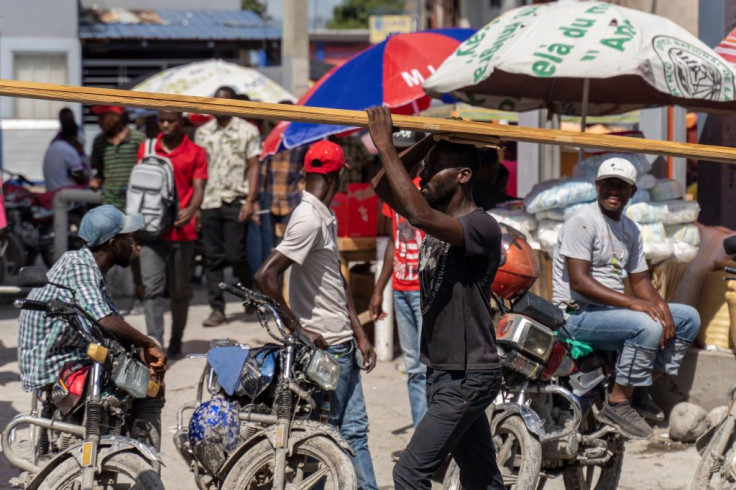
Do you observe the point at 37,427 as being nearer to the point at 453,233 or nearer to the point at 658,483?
the point at 453,233

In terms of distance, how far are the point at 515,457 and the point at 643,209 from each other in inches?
107

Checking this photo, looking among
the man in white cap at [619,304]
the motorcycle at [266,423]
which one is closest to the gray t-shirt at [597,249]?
the man in white cap at [619,304]

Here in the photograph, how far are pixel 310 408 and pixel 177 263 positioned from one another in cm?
410

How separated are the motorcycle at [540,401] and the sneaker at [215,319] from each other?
554cm

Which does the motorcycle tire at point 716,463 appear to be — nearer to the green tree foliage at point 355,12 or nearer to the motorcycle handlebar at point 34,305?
the motorcycle handlebar at point 34,305

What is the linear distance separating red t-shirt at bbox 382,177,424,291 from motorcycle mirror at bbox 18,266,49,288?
242 centimetres

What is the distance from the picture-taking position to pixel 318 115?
3.64 meters

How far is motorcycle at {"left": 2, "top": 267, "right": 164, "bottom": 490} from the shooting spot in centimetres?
454

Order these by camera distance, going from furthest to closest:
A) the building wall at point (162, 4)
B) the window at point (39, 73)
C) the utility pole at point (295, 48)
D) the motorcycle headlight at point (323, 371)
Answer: the building wall at point (162, 4) → the window at point (39, 73) → the utility pole at point (295, 48) → the motorcycle headlight at point (323, 371)

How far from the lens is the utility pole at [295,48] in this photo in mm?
17844

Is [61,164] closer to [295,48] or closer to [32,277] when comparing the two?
[295,48]

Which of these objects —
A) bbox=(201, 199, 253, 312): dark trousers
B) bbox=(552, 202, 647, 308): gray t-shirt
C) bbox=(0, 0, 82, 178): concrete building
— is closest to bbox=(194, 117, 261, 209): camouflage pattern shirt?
bbox=(201, 199, 253, 312): dark trousers

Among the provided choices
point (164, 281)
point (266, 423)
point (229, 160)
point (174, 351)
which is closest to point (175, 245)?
point (164, 281)

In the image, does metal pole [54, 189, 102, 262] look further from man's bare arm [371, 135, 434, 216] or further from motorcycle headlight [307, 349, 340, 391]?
man's bare arm [371, 135, 434, 216]
